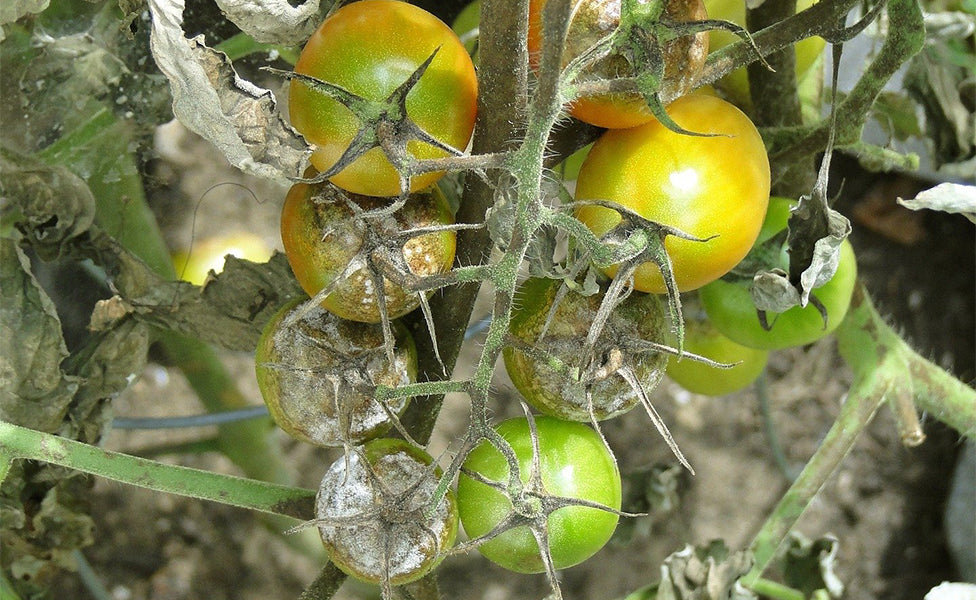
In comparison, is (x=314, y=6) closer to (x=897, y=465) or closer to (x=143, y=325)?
(x=143, y=325)

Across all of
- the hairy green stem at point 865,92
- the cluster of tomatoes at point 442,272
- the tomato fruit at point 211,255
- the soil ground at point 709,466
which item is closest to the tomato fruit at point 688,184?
the cluster of tomatoes at point 442,272

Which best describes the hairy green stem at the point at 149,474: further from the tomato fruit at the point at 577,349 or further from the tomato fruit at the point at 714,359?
the tomato fruit at the point at 714,359

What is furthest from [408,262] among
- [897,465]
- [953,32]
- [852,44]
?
[897,465]

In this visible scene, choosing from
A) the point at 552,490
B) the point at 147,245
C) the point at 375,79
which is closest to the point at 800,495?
the point at 552,490

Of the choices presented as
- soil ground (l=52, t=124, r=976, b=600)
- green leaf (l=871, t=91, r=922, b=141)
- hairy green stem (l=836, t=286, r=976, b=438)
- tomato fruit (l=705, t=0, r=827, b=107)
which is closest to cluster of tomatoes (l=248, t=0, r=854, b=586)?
tomato fruit (l=705, t=0, r=827, b=107)

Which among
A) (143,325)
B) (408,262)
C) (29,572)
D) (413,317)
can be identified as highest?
(408,262)
